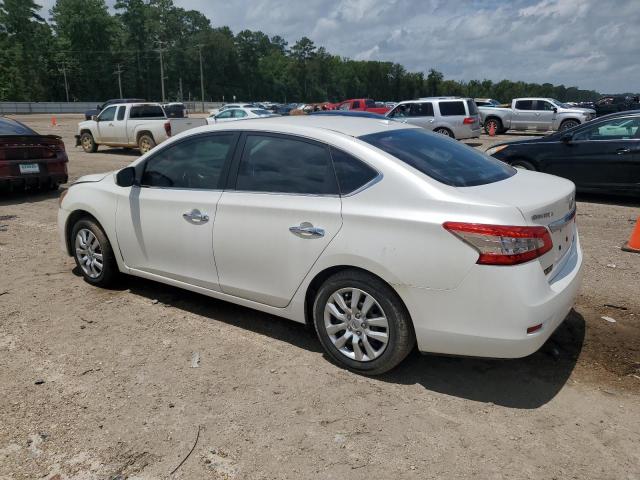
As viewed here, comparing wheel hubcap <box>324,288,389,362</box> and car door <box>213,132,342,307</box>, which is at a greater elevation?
car door <box>213,132,342,307</box>

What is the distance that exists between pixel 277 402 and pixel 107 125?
1716cm

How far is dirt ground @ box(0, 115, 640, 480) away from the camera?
2.78 m

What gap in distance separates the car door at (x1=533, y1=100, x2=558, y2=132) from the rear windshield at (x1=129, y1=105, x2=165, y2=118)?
1744 cm

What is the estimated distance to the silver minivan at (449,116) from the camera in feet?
66.3

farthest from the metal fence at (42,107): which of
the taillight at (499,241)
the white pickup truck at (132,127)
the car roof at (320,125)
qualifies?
the taillight at (499,241)

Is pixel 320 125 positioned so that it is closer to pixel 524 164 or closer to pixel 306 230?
pixel 306 230

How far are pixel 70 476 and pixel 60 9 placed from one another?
128 m

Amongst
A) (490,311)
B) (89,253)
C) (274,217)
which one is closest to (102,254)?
(89,253)

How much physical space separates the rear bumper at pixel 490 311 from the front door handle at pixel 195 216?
167cm

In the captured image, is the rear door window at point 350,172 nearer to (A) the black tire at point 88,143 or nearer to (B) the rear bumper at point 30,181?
(B) the rear bumper at point 30,181

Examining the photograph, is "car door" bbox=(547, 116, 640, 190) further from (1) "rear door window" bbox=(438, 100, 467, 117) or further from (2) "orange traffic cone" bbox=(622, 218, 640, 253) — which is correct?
(1) "rear door window" bbox=(438, 100, 467, 117)

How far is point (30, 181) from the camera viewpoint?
9.81m

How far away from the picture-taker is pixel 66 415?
10.6ft

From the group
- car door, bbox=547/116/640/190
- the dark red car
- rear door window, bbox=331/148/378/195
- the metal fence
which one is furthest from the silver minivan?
the metal fence
